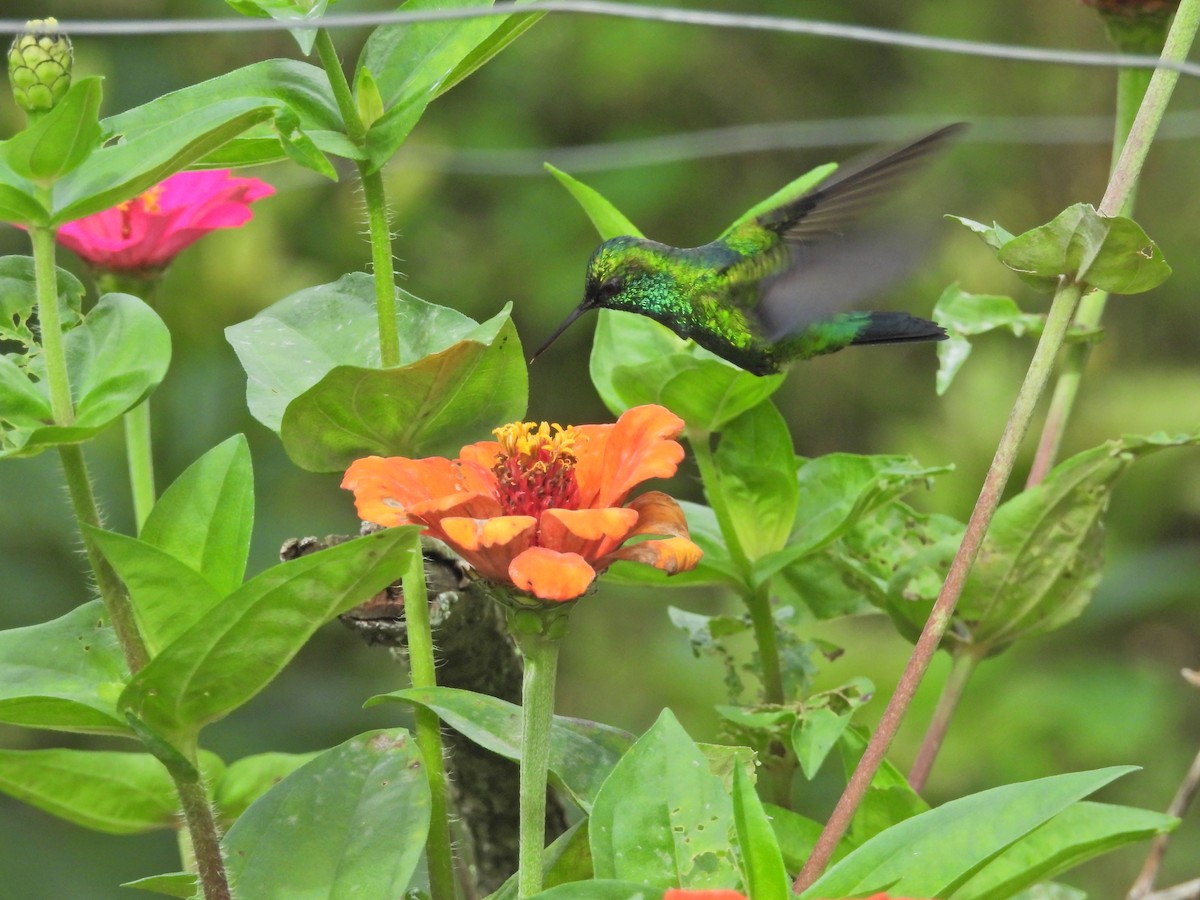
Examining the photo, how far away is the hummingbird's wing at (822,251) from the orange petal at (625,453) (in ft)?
1.06

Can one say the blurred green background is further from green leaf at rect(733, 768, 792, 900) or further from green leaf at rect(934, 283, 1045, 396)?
green leaf at rect(733, 768, 792, 900)

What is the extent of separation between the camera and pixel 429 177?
2322 millimetres

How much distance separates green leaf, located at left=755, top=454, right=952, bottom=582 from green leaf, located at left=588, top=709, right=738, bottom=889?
21 cm

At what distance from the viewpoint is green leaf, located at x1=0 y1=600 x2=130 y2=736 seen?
0.54 meters

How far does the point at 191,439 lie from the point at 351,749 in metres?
1.39

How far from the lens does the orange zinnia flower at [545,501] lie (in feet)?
1.58

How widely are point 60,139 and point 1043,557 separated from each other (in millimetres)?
→ 483

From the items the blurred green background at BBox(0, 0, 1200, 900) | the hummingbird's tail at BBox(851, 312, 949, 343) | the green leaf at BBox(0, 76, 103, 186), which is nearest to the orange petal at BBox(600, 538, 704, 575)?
the green leaf at BBox(0, 76, 103, 186)

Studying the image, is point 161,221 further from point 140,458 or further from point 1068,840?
point 1068,840

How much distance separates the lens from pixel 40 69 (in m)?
0.52

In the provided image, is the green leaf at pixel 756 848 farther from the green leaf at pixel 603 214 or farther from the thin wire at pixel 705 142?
the thin wire at pixel 705 142

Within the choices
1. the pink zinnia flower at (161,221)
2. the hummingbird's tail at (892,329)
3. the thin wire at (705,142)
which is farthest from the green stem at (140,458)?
the thin wire at (705,142)

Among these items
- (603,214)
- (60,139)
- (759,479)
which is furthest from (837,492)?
(60,139)

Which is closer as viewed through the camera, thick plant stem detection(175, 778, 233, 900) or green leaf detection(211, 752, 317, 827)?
thick plant stem detection(175, 778, 233, 900)
